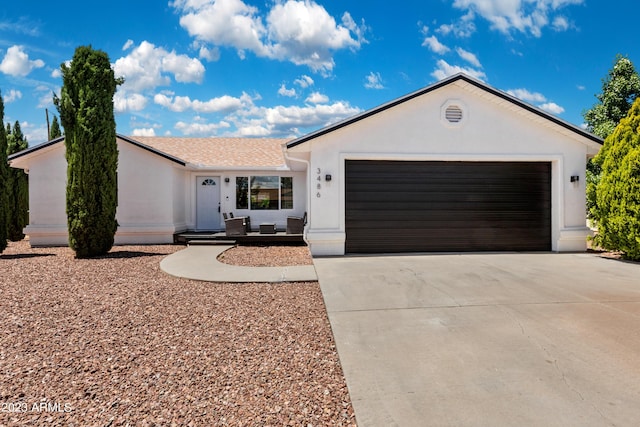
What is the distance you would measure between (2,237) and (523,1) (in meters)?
17.7

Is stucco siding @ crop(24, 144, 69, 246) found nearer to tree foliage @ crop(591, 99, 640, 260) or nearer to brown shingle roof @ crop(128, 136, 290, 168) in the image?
brown shingle roof @ crop(128, 136, 290, 168)

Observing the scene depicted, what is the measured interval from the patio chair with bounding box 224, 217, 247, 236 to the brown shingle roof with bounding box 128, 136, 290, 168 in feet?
10.4

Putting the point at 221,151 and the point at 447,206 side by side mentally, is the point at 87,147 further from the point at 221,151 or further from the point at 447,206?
the point at 447,206

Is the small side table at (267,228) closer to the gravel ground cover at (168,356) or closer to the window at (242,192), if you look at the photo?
the window at (242,192)

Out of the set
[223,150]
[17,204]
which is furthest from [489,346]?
[17,204]

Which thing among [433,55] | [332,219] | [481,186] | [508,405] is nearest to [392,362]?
[508,405]

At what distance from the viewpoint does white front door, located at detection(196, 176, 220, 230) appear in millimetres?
15227

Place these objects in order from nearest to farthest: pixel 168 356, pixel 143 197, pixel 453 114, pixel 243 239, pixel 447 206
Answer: pixel 168 356 < pixel 453 114 < pixel 447 206 < pixel 243 239 < pixel 143 197

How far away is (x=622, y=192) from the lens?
8.84 m

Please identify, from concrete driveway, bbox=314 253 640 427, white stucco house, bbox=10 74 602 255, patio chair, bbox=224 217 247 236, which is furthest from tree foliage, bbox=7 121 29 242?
concrete driveway, bbox=314 253 640 427

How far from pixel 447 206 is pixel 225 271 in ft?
21.5

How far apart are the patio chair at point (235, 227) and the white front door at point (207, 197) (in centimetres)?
266

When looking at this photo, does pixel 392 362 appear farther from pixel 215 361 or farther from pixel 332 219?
pixel 332 219

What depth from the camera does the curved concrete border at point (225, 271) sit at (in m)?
7.08
